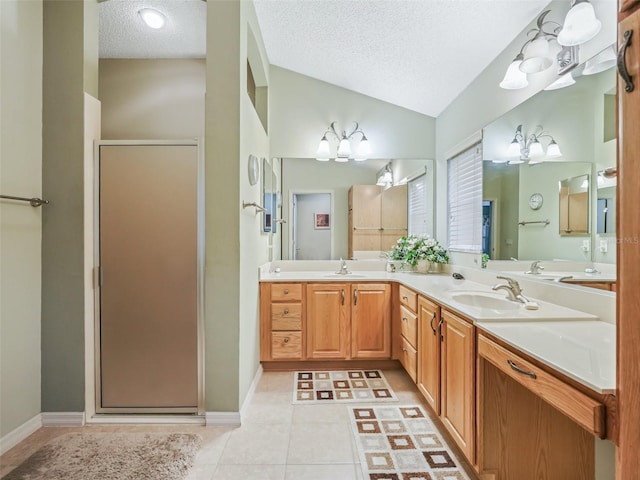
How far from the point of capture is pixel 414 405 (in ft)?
7.39

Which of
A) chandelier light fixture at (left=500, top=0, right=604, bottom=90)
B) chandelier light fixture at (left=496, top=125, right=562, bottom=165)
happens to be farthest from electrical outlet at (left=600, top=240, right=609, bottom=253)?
chandelier light fixture at (left=500, top=0, right=604, bottom=90)

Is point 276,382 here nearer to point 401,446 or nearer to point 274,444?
point 274,444

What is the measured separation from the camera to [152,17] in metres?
2.39

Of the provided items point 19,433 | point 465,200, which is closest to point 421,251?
point 465,200

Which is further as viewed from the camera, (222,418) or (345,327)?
(345,327)

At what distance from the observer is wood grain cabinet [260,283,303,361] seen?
279 centimetres

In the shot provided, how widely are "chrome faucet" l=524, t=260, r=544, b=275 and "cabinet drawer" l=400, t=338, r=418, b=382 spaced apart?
0.95 meters

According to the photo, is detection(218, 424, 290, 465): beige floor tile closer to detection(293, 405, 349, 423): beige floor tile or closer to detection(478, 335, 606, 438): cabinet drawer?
detection(293, 405, 349, 423): beige floor tile

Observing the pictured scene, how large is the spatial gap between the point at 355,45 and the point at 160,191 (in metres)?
2.00

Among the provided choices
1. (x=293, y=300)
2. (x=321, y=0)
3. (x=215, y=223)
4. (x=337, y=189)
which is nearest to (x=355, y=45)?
(x=321, y=0)

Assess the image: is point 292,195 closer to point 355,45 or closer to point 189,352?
point 355,45

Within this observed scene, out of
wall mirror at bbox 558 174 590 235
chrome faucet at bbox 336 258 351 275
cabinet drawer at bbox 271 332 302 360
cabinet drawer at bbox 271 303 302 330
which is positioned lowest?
cabinet drawer at bbox 271 332 302 360

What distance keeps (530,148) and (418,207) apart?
1.46 metres

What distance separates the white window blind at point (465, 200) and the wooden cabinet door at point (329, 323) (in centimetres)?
110
